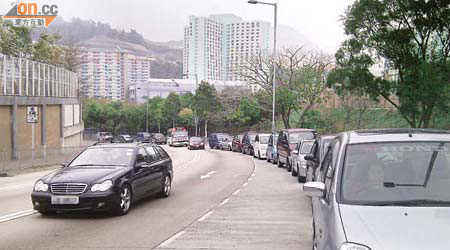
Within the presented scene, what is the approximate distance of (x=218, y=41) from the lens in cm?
9188

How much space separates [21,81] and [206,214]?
2565cm

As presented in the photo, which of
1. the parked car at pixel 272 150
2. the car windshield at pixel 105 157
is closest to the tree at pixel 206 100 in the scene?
the parked car at pixel 272 150

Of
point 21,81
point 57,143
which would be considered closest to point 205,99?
point 57,143

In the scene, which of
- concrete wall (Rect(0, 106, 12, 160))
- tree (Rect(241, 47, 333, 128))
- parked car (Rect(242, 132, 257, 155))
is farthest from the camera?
tree (Rect(241, 47, 333, 128))

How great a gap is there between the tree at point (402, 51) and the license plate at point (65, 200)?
44.9 ft

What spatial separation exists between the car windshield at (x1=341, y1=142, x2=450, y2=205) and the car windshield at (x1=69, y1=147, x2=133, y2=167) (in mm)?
6880

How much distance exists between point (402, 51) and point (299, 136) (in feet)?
18.9

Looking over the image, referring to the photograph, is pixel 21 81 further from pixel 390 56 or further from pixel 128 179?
pixel 128 179

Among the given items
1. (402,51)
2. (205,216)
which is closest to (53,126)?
(402,51)

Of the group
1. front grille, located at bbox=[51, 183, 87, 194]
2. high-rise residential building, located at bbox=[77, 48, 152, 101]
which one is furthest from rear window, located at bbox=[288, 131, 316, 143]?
high-rise residential building, located at bbox=[77, 48, 152, 101]

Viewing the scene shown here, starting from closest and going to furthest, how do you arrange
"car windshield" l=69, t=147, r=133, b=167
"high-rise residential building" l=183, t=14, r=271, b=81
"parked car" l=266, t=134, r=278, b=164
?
"car windshield" l=69, t=147, r=133, b=167 < "parked car" l=266, t=134, r=278, b=164 < "high-rise residential building" l=183, t=14, r=271, b=81

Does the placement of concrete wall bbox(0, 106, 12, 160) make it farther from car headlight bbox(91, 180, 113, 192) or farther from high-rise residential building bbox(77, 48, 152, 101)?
high-rise residential building bbox(77, 48, 152, 101)

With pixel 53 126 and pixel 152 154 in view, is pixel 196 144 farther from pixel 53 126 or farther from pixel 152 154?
pixel 152 154

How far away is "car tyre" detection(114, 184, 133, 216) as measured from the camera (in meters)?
10.1
